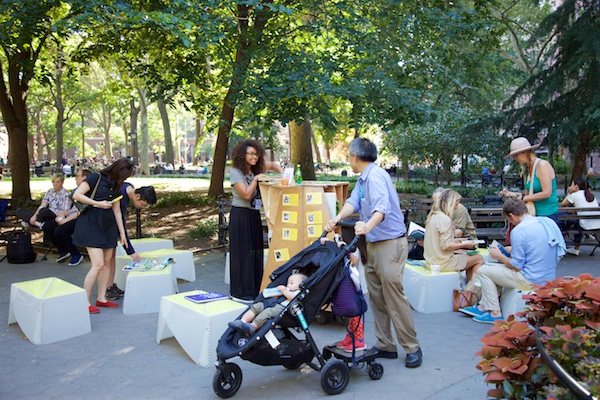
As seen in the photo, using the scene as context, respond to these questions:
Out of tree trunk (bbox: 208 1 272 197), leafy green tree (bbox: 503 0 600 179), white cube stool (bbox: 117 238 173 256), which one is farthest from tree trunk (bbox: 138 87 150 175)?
white cube stool (bbox: 117 238 173 256)

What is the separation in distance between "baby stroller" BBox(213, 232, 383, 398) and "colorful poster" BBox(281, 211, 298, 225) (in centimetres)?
179

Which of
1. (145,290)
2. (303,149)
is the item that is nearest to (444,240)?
(145,290)

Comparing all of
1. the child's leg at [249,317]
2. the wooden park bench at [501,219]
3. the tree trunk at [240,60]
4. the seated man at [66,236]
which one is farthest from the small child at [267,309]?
the tree trunk at [240,60]

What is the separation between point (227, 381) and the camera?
14.9 ft

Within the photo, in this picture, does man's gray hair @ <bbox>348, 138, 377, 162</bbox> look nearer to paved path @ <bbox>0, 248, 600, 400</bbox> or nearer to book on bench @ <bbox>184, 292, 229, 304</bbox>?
paved path @ <bbox>0, 248, 600, 400</bbox>

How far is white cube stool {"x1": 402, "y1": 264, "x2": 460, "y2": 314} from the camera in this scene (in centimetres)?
702

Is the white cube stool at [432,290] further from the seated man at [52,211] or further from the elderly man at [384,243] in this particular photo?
the seated man at [52,211]

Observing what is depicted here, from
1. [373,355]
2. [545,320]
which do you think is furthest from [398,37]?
[545,320]

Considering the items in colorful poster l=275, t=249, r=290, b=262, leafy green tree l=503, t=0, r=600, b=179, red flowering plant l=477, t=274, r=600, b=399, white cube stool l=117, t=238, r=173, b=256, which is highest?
leafy green tree l=503, t=0, r=600, b=179

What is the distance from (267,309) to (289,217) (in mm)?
2190

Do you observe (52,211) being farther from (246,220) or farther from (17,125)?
(17,125)

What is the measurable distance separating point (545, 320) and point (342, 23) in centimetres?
989

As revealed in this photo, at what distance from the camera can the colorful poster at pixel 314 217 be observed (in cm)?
658

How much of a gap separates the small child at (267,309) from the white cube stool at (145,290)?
2.80 m
